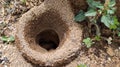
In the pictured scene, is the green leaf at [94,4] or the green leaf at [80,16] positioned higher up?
the green leaf at [94,4]

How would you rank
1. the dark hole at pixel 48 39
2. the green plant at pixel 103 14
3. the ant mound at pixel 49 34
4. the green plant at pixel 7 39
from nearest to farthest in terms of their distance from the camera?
the green plant at pixel 103 14 → the ant mound at pixel 49 34 → the green plant at pixel 7 39 → the dark hole at pixel 48 39

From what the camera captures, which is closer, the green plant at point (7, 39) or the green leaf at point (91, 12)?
the green leaf at point (91, 12)

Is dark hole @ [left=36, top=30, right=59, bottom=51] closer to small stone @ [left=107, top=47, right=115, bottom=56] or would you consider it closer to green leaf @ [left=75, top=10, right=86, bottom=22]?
green leaf @ [left=75, top=10, right=86, bottom=22]

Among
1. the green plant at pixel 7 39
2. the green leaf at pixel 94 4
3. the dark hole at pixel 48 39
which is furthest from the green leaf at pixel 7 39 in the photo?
the green leaf at pixel 94 4

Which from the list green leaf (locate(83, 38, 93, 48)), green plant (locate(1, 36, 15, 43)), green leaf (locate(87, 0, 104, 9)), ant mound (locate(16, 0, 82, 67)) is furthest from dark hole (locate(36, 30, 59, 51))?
green leaf (locate(87, 0, 104, 9))

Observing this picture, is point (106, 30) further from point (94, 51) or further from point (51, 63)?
point (51, 63)

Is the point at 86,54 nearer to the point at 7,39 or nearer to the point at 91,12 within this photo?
the point at 91,12

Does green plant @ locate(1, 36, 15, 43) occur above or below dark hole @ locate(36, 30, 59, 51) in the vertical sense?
above

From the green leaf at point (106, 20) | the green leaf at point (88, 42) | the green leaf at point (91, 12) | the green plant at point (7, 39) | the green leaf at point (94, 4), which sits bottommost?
the green leaf at point (88, 42)

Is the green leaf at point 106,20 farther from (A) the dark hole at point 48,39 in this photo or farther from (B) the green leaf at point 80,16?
(A) the dark hole at point 48,39
